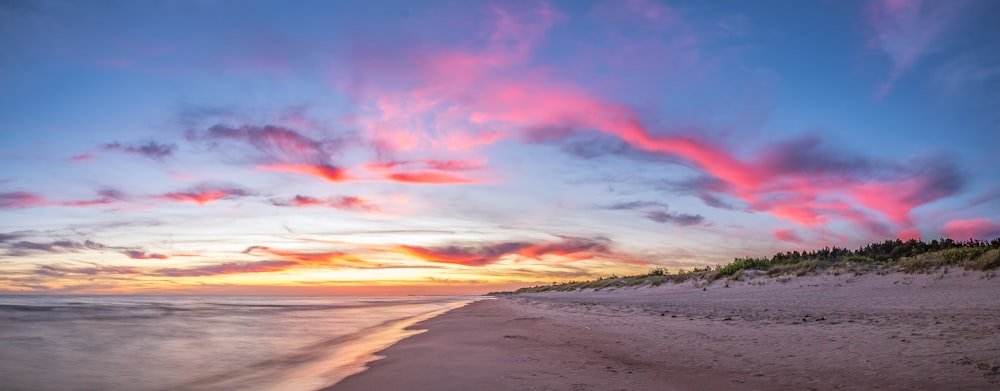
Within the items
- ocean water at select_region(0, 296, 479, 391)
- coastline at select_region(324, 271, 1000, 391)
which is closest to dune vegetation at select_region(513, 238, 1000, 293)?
coastline at select_region(324, 271, 1000, 391)

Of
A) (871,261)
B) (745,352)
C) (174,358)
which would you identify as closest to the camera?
(745,352)

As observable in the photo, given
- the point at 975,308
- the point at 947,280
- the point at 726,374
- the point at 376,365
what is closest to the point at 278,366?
the point at 376,365

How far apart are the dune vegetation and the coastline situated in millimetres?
2460

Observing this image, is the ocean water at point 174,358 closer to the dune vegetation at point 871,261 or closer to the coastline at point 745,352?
the coastline at point 745,352

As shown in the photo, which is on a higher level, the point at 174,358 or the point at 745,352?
the point at 745,352

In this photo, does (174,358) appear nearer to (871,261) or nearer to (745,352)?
(745,352)

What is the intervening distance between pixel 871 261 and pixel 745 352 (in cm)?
1889

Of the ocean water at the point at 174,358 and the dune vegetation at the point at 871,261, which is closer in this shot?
the ocean water at the point at 174,358

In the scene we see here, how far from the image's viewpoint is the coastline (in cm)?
528

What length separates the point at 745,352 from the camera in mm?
7266

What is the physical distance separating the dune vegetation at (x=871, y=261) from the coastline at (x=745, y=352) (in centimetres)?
246

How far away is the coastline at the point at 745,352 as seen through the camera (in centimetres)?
528

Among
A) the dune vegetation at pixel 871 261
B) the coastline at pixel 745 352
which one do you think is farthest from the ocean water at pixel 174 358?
the dune vegetation at pixel 871 261

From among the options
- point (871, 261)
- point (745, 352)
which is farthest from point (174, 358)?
point (871, 261)
